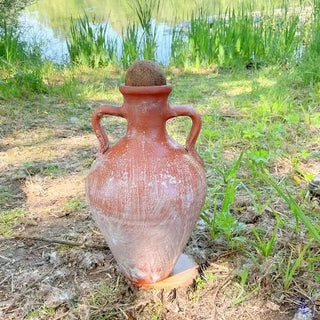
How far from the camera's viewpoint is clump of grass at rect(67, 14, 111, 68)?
5043 mm

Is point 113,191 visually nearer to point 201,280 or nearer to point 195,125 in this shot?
point 195,125

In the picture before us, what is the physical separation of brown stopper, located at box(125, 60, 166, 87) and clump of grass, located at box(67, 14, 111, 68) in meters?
3.81

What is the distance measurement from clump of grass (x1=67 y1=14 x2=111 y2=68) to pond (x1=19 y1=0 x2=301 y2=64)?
0.97ft

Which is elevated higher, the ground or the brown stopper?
the brown stopper

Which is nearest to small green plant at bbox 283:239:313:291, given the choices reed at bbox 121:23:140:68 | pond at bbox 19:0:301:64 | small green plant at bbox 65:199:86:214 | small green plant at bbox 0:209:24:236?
small green plant at bbox 65:199:86:214

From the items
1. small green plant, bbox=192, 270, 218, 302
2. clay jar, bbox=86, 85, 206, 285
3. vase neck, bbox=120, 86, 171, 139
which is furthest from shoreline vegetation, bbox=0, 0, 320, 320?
vase neck, bbox=120, 86, 171, 139

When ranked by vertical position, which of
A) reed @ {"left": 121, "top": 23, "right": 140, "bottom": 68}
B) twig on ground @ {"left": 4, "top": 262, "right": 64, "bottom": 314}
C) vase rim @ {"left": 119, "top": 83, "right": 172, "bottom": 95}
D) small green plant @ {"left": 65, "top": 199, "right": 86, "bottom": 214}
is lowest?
twig on ground @ {"left": 4, "top": 262, "right": 64, "bottom": 314}

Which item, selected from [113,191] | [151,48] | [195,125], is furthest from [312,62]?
[113,191]

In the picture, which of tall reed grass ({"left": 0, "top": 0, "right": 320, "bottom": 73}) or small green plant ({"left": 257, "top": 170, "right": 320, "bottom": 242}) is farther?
tall reed grass ({"left": 0, "top": 0, "right": 320, "bottom": 73})

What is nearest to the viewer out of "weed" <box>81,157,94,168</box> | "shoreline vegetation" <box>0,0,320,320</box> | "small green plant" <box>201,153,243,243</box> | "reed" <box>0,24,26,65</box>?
"shoreline vegetation" <box>0,0,320,320</box>

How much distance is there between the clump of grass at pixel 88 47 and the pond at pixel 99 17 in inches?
11.7

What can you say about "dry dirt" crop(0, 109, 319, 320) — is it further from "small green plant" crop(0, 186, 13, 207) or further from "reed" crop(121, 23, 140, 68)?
"reed" crop(121, 23, 140, 68)

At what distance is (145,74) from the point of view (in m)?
1.33

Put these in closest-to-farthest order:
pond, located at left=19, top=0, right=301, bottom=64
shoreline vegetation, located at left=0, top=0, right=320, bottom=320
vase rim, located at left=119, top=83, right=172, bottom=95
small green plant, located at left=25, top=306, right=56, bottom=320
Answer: vase rim, located at left=119, top=83, right=172, bottom=95 → small green plant, located at left=25, top=306, right=56, bottom=320 → shoreline vegetation, located at left=0, top=0, right=320, bottom=320 → pond, located at left=19, top=0, right=301, bottom=64
